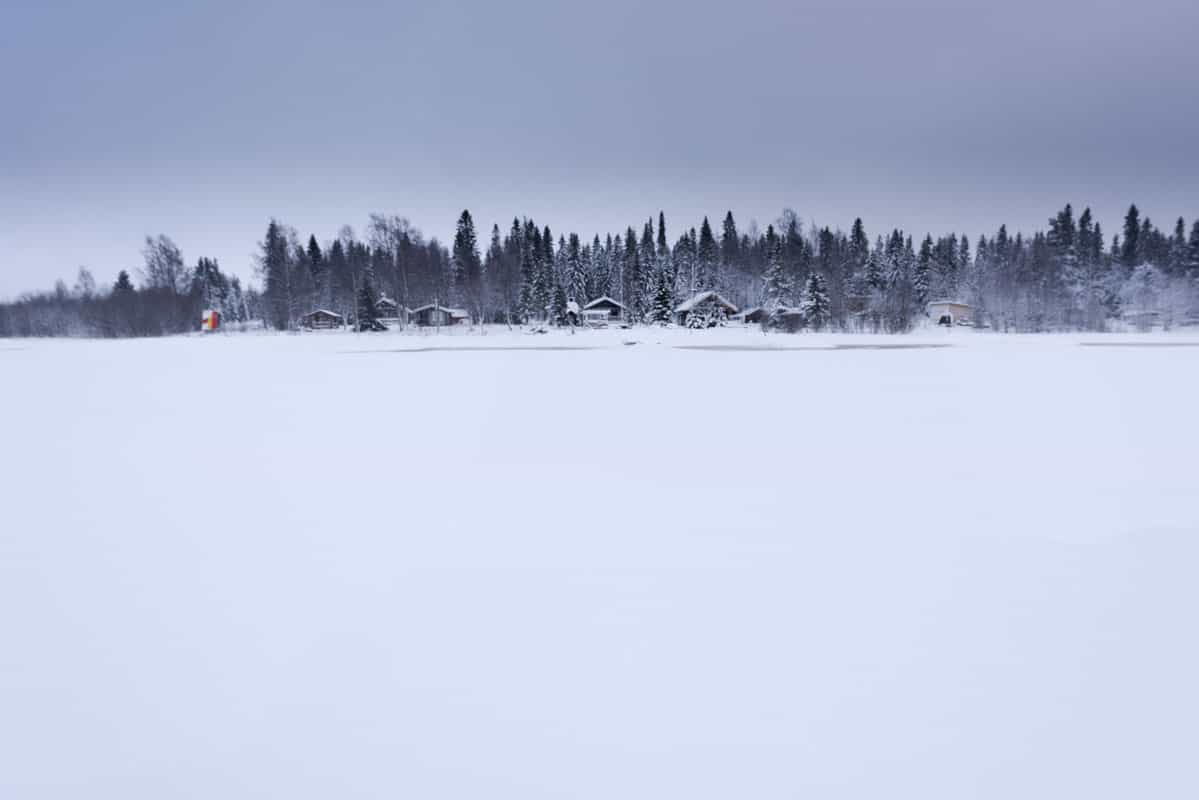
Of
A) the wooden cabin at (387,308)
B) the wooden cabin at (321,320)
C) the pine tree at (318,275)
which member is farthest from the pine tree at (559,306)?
the pine tree at (318,275)

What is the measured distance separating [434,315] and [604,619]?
8272 cm

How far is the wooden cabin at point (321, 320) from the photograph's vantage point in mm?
82088

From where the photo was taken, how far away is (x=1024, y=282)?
282 feet

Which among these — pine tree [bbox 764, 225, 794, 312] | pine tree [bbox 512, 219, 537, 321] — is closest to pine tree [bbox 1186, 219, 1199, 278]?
pine tree [bbox 764, 225, 794, 312]

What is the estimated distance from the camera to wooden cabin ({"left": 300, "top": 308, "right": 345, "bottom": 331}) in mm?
82088

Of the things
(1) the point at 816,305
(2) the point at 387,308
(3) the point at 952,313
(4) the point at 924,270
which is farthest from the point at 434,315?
(4) the point at 924,270

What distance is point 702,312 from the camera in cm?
7225

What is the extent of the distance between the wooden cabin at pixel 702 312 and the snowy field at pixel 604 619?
193ft

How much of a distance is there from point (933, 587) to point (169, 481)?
9.58 metres

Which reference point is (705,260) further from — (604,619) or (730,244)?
(604,619)

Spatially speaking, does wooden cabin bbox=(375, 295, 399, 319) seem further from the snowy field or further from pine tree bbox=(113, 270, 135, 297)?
the snowy field

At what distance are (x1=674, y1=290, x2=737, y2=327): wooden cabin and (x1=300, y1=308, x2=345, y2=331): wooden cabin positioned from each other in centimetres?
4808

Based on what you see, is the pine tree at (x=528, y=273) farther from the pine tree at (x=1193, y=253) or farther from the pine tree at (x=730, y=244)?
the pine tree at (x=1193, y=253)

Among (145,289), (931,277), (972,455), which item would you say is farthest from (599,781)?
(931,277)
